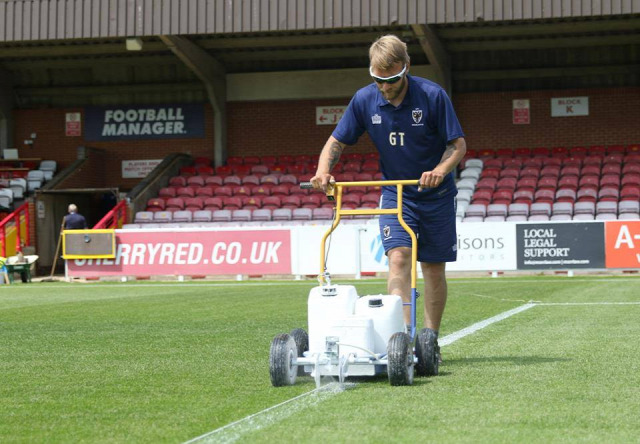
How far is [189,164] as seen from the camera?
33.2 metres

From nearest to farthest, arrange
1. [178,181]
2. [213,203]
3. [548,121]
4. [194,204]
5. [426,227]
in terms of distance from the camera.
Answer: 1. [426,227]
2. [213,203]
3. [194,204]
4. [178,181]
5. [548,121]

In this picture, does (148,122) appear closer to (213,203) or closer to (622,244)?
(213,203)

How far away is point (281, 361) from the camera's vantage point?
18.6 feet

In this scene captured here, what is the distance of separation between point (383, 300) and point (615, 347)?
2387 millimetres

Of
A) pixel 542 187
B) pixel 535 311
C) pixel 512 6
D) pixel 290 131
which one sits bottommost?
pixel 535 311

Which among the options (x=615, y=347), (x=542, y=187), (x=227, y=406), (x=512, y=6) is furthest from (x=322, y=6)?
(x=227, y=406)

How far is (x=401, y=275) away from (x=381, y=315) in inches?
27.0

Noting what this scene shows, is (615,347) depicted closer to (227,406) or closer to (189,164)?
(227,406)

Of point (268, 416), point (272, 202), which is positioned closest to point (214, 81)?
point (272, 202)

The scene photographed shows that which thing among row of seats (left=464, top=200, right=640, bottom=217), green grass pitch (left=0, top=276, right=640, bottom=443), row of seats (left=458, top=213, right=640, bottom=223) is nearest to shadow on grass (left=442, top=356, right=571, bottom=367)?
green grass pitch (left=0, top=276, right=640, bottom=443)

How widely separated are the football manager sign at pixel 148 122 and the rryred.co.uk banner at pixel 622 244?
50.9ft

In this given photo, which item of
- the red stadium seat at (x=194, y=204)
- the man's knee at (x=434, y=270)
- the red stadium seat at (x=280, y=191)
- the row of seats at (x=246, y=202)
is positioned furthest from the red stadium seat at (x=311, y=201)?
the man's knee at (x=434, y=270)

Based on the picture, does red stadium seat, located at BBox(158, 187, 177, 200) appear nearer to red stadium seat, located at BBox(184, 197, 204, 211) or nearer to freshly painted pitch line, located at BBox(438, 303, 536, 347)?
red stadium seat, located at BBox(184, 197, 204, 211)

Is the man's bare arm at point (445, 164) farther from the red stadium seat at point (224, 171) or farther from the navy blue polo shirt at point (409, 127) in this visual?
the red stadium seat at point (224, 171)
